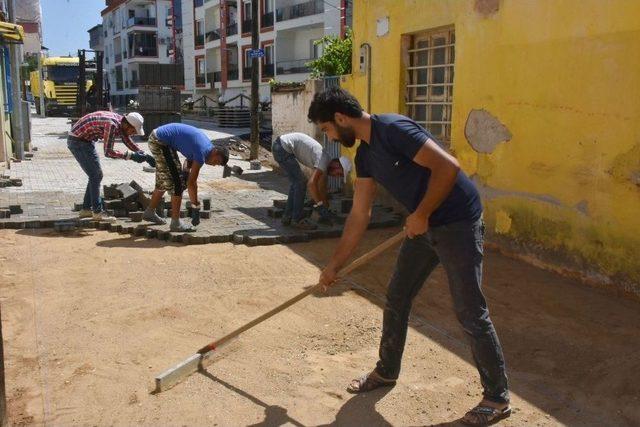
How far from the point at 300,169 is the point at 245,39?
93.6 ft

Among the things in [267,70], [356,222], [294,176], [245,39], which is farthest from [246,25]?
[356,222]

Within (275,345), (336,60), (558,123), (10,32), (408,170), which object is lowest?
(275,345)

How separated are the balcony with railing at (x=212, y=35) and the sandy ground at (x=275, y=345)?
33455 millimetres

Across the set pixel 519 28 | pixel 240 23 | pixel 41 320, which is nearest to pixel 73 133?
pixel 41 320

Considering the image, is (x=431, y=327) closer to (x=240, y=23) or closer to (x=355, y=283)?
(x=355, y=283)

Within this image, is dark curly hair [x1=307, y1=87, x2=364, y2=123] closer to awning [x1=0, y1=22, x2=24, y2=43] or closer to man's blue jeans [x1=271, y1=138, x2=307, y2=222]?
man's blue jeans [x1=271, y1=138, x2=307, y2=222]

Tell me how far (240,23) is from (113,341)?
32544mm

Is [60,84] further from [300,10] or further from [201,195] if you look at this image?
[201,195]

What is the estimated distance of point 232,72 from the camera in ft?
120

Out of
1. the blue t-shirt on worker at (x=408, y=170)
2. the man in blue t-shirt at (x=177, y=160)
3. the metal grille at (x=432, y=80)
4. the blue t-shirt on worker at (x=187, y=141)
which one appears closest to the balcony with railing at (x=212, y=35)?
the metal grille at (x=432, y=80)

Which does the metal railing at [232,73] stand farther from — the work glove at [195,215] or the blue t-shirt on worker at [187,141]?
the blue t-shirt on worker at [187,141]

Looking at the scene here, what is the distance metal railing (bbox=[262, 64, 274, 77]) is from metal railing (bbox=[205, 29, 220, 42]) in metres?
6.42

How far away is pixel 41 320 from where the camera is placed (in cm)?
460

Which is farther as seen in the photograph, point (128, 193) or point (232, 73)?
point (232, 73)
